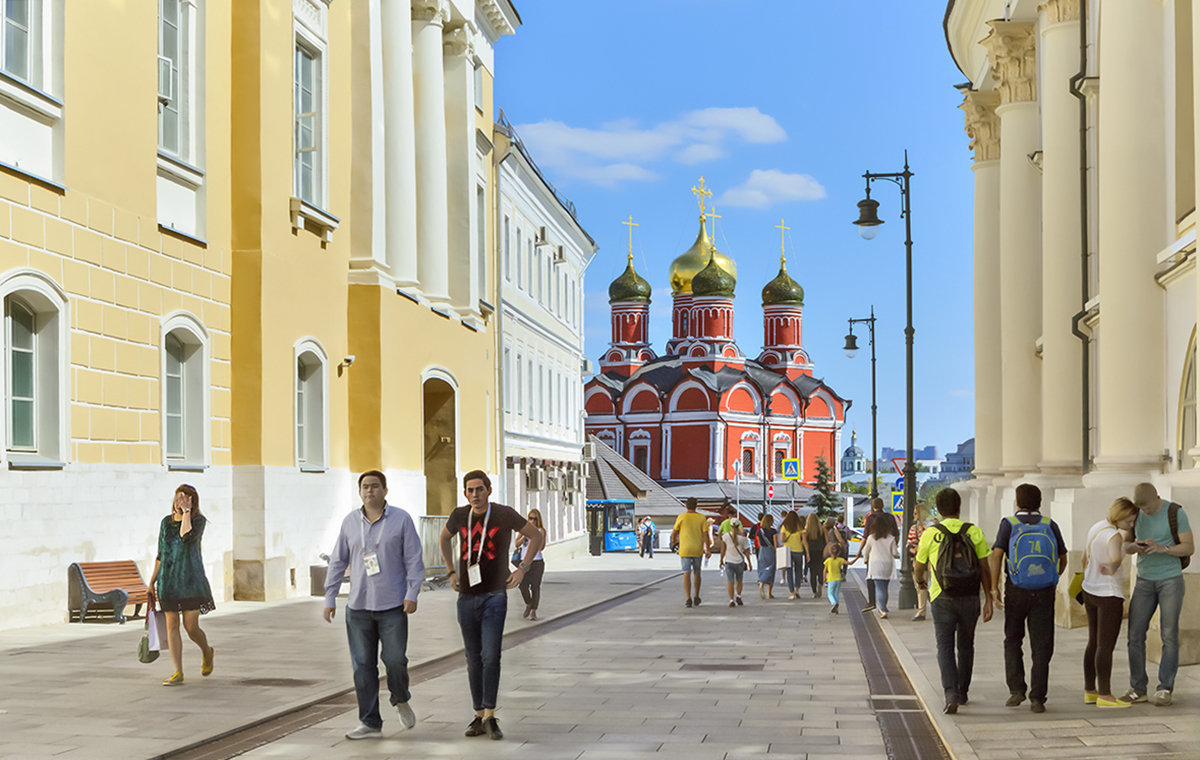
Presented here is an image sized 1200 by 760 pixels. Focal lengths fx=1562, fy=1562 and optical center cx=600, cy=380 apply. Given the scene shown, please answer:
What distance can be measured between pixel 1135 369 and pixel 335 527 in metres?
13.8

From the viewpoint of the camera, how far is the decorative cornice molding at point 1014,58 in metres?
26.4

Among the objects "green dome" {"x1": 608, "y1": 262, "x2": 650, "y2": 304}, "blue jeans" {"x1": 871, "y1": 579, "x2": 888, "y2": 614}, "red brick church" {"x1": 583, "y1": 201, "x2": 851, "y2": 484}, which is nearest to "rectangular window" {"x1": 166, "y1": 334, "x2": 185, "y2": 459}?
"blue jeans" {"x1": 871, "y1": 579, "x2": 888, "y2": 614}

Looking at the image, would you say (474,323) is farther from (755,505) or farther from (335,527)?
(755,505)

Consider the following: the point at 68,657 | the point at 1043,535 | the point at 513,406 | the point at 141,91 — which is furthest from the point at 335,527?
the point at 513,406

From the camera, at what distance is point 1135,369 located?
17.8 metres

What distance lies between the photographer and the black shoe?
9672mm

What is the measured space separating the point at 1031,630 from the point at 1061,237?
12893mm

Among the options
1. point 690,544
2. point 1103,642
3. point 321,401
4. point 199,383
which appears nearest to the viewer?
point 1103,642

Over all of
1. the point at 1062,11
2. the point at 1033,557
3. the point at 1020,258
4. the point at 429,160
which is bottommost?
the point at 1033,557

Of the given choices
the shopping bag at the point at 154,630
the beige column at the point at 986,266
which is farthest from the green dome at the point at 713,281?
the shopping bag at the point at 154,630

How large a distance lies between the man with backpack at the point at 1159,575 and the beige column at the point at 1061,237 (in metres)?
11.9

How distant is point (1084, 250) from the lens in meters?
22.4

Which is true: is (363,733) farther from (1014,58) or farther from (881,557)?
(1014,58)

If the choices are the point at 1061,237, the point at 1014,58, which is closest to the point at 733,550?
the point at 1061,237
